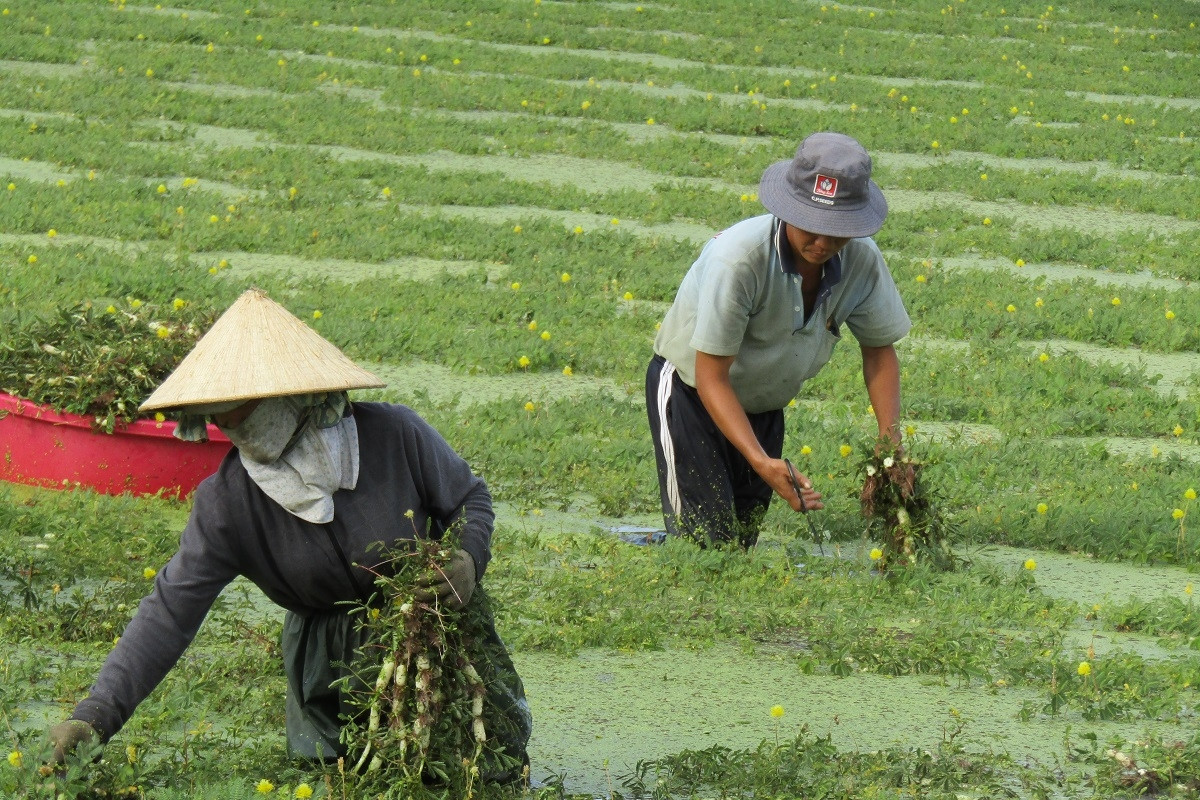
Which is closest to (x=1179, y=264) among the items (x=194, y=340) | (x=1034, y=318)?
(x=1034, y=318)

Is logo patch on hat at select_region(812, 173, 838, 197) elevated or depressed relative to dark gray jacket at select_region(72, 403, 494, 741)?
elevated

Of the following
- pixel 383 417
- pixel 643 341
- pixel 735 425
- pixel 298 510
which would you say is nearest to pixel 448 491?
pixel 383 417

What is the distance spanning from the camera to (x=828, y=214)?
4.48 m

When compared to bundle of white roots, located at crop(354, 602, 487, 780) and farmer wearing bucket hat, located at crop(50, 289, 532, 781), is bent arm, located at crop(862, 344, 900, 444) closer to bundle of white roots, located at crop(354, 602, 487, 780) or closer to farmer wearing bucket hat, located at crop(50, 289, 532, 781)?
farmer wearing bucket hat, located at crop(50, 289, 532, 781)

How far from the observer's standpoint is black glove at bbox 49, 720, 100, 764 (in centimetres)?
300

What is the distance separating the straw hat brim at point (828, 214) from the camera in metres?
4.46

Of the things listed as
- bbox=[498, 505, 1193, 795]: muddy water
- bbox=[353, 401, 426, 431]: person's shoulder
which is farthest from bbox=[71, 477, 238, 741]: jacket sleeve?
bbox=[498, 505, 1193, 795]: muddy water

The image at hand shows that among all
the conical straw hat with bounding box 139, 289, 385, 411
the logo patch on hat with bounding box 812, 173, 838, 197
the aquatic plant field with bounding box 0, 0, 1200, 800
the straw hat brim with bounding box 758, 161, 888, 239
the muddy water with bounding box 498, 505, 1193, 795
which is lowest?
the muddy water with bounding box 498, 505, 1193, 795

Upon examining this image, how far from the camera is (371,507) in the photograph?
3.28 meters

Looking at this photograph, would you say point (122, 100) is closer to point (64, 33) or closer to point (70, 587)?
point (64, 33)

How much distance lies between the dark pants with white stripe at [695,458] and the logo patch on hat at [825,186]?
2.88ft

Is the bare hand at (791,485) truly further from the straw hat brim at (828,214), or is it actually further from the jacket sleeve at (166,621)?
the jacket sleeve at (166,621)

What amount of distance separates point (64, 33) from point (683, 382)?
37.4 feet

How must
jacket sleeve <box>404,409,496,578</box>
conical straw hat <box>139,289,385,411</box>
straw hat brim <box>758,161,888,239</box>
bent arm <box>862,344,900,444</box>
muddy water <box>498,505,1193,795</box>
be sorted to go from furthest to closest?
bent arm <box>862,344,900,444</box> < straw hat brim <box>758,161,888,239</box> < muddy water <box>498,505,1193,795</box> < jacket sleeve <box>404,409,496,578</box> < conical straw hat <box>139,289,385,411</box>
